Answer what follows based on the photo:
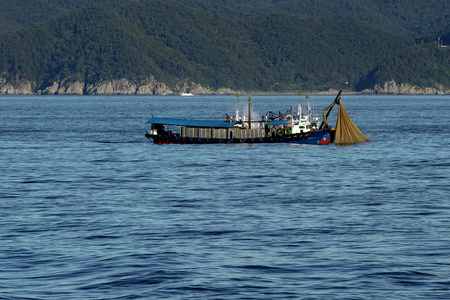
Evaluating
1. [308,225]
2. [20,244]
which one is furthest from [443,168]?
[20,244]

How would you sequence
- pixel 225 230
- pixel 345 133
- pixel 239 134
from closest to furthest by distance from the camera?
pixel 225 230, pixel 345 133, pixel 239 134

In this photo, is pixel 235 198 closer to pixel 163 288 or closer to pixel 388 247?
pixel 388 247

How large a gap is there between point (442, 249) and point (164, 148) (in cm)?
6857

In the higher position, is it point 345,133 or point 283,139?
point 345,133

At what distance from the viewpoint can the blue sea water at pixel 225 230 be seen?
25.9 metres

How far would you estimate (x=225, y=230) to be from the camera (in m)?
35.8

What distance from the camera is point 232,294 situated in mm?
24734

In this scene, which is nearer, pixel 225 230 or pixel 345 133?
pixel 225 230

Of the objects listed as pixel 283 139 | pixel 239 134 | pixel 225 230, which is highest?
pixel 239 134

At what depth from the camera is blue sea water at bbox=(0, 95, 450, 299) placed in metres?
25.9

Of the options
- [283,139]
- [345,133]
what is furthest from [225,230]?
[345,133]

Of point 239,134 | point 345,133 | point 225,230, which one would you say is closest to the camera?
point 225,230

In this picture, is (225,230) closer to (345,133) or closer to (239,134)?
(239,134)

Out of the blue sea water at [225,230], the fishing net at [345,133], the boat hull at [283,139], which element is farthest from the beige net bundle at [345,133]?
the blue sea water at [225,230]
